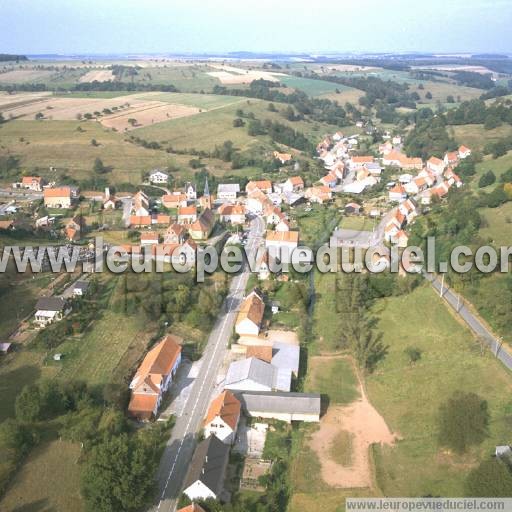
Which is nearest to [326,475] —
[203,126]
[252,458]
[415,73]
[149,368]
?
[252,458]

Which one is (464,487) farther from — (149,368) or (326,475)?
(149,368)

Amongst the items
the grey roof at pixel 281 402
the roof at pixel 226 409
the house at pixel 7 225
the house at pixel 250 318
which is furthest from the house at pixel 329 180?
the roof at pixel 226 409

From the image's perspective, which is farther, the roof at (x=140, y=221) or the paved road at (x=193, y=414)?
the roof at (x=140, y=221)

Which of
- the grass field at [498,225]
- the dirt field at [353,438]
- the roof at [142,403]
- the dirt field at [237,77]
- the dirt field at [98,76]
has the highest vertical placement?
the dirt field at [98,76]

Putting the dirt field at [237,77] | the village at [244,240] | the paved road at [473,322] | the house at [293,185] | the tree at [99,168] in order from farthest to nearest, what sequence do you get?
1. the dirt field at [237,77]
2. the tree at [99,168]
3. the house at [293,185]
4. the paved road at [473,322]
5. the village at [244,240]

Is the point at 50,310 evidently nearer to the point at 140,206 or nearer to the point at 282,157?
the point at 140,206

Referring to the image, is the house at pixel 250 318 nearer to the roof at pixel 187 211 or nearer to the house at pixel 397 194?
the roof at pixel 187 211

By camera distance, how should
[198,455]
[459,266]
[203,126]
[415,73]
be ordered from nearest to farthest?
[198,455]
[459,266]
[203,126]
[415,73]
